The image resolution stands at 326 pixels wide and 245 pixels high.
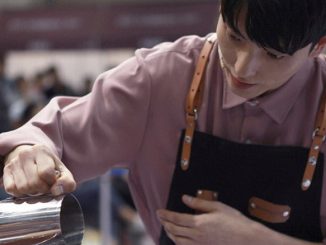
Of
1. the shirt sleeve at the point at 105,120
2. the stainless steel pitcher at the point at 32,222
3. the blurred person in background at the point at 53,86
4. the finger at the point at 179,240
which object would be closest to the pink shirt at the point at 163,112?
the shirt sleeve at the point at 105,120

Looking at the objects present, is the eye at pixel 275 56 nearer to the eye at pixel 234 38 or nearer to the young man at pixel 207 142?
the eye at pixel 234 38

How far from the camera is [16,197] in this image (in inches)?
25.1

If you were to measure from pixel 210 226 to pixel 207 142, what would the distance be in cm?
12

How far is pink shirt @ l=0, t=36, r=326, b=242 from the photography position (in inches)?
33.5

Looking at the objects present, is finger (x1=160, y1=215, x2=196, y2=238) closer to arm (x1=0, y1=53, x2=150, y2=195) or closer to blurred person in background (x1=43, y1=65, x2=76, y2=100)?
arm (x1=0, y1=53, x2=150, y2=195)

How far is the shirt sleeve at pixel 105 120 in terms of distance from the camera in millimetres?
845

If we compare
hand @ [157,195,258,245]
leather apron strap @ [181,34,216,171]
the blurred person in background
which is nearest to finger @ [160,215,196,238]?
hand @ [157,195,258,245]

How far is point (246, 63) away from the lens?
26.7 inches

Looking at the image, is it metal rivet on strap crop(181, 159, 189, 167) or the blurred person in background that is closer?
metal rivet on strap crop(181, 159, 189, 167)

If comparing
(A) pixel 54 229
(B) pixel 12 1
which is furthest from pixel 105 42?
(A) pixel 54 229

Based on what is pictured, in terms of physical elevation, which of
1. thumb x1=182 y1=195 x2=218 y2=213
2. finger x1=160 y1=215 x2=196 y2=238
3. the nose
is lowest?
finger x1=160 y1=215 x2=196 y2=238

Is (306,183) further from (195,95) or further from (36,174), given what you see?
(36,174)

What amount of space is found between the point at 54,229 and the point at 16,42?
4.01 meters

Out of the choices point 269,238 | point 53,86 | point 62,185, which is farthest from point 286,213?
point 53,86
